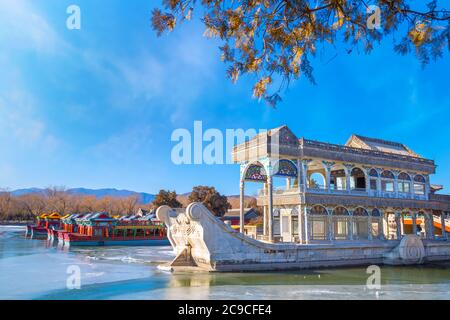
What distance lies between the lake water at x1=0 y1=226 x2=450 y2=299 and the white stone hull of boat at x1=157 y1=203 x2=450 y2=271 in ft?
2.45

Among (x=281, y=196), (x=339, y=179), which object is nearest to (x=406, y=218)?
(x=339, y=179)

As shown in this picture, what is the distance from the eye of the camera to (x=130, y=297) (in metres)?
10.5

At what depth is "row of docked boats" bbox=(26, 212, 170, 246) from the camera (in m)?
30.5

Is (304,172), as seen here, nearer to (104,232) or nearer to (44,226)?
(104,232)

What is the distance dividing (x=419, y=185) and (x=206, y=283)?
15.5 metres

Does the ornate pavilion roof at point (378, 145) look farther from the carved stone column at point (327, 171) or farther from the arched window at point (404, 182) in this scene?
the carved stone column at point (327, 171)

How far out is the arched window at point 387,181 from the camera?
20712 mm

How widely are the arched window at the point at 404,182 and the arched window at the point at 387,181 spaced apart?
1.77 feet

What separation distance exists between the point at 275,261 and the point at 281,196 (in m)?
3.50

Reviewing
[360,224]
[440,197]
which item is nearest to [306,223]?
[360,224]

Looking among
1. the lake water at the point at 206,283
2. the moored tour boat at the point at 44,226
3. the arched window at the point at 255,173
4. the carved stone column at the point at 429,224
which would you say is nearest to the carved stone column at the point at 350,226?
the lake water at the point at 206,283

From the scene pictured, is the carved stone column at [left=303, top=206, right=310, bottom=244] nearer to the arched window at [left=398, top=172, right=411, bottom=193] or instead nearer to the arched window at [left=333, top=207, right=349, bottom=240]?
the arched window at [left=333, top=207, right=349, bottom=240]

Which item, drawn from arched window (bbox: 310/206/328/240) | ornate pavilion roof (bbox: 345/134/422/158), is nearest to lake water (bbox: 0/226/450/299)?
arched window (bbox: 310/206/328/240)

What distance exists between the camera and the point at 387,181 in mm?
21266
